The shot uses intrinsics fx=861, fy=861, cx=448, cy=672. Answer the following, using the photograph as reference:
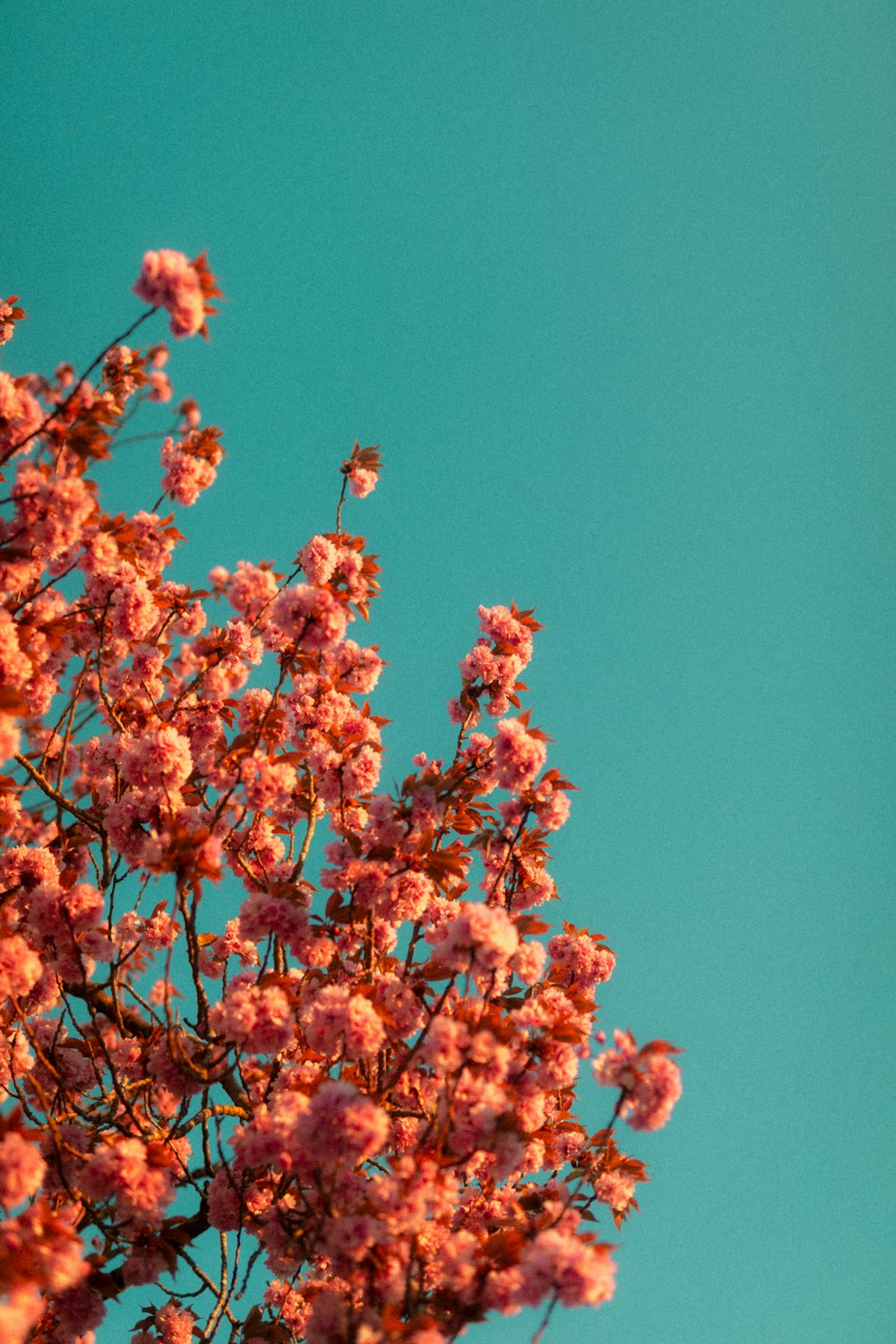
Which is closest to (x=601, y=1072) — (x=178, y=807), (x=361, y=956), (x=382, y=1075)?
(x=382, y=1075)

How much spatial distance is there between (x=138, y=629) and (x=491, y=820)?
8.64 feet

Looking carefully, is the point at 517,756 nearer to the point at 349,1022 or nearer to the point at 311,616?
the point at 311,616

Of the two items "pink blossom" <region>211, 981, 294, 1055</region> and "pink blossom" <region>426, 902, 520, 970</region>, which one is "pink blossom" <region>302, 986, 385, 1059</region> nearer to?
"pink blossom" <region>211, 981, 294, 1055</region>

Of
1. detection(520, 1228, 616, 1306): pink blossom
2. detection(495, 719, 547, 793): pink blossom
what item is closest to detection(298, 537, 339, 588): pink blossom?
detection(495, 719, 547, 793): pink blossom

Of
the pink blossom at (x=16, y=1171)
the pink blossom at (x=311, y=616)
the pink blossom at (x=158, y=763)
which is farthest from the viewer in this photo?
the pink blossom at (x=158, y=763)

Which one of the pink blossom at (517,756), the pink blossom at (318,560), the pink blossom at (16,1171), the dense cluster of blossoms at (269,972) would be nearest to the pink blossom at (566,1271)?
the dense cluster of blossoms at (269,972)

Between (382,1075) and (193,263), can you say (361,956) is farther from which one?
(193,263)

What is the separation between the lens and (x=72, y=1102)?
446cm

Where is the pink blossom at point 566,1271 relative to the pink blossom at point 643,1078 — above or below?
below

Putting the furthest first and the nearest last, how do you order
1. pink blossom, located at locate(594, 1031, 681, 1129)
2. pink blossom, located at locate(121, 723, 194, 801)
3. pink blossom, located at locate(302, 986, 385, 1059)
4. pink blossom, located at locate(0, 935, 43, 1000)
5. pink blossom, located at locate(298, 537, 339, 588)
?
pink blossom, located at locate(298, 537, 339, 588) < pink blossom, located at locate(121, 723, 194, 801) < pink blossom, located at locate(0, 935, 43, 1000) < pink blossom, located at locate(302, 986, 385, 1059) < pink blossom, located at locate(594, 1031, 681, 1129)

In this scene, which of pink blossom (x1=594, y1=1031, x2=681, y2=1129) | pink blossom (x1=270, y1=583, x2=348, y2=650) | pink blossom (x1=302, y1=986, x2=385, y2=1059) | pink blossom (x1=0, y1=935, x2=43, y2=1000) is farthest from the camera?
pink blossom (x1=270, y1=583, x2=348, y2=650)

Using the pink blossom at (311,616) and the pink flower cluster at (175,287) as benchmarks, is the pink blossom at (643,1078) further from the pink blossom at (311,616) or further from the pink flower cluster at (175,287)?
the pink flower cluster at (175,287)

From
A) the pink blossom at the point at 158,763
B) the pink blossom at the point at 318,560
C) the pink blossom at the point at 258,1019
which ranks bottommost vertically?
the pink blossom at the point at 258,1019

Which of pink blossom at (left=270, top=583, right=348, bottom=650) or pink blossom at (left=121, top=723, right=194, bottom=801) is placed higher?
pink blossom at (left=270, top=583, right=348, bottom=650)
